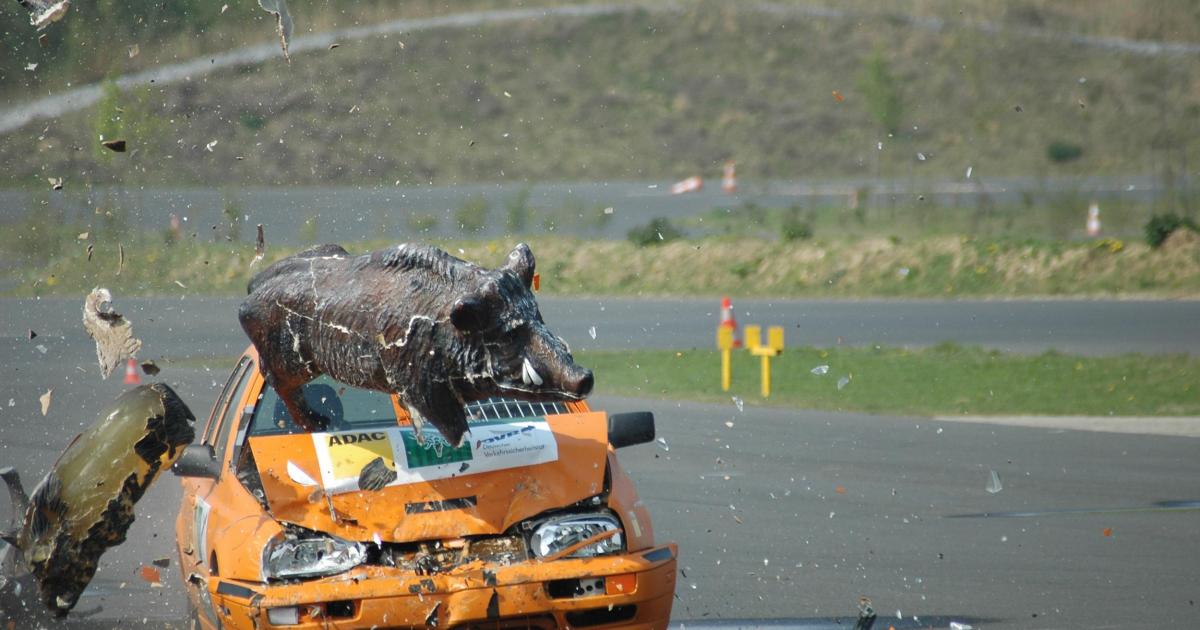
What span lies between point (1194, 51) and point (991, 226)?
15134 millimetres

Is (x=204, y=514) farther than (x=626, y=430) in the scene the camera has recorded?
No

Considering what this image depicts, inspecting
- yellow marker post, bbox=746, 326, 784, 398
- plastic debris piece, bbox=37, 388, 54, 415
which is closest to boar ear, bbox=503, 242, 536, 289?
Result: plastic debris piece, bbox=37, 388, 54, 415

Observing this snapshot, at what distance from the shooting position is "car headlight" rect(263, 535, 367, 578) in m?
5.33

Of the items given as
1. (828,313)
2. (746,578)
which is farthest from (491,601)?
(828,313)

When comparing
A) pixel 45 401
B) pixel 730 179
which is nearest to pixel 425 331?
pixel 45 401

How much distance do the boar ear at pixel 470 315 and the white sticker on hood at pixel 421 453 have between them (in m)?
1.08

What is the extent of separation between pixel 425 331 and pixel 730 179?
37704mm

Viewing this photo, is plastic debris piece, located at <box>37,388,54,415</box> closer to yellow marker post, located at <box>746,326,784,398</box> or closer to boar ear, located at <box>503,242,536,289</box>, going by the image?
boar ear, located at <box>503,242,536,289</box>

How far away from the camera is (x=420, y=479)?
5.63m

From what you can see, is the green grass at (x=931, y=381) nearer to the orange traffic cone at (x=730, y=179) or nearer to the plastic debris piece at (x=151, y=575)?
the plastic debris piece at (x=151, y=575)

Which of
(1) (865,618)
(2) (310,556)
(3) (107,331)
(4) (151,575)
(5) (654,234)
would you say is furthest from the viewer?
(5) (654,234)

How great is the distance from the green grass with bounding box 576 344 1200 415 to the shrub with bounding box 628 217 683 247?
8.74 m

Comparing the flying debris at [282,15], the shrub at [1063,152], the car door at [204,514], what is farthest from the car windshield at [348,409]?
the shrub at [1063,152]

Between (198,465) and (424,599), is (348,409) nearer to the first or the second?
(198,465)
